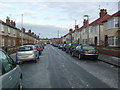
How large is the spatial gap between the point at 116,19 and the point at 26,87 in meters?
20.1

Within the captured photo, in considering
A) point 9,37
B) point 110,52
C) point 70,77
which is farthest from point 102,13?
point 70,77

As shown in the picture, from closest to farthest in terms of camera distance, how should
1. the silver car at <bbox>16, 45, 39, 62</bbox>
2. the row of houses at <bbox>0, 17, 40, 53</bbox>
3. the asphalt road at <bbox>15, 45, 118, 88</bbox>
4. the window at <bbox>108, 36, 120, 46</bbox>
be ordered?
1. the asphalt road at <bbox>15, 45, 118, 88</bbox>
2. the silver car at <bbox>16, 45, 39, 62</bbox>
3. the window at <bbox>108, 36, 120, 46</bbox>
4. the row of houses at <bbox>0, 17, 40, 53</bbox>

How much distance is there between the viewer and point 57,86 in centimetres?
487

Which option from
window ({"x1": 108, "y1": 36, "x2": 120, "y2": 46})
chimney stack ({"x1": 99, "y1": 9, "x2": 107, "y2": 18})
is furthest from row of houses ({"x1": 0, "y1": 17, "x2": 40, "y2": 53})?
chimney stack ({"x1": 99, "y1": 9, "x2": 107, "y2": 18})

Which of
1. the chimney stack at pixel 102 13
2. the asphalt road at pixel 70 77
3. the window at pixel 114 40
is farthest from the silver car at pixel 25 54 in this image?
the chimney stack at pixel 102 13

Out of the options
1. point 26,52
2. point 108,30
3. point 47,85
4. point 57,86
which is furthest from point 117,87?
point 108,30

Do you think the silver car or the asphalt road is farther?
the silver car

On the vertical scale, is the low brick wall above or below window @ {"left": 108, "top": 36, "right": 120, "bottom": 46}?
below

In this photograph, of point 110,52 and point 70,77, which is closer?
point 70,77

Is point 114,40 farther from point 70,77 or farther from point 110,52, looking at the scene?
point 70,77

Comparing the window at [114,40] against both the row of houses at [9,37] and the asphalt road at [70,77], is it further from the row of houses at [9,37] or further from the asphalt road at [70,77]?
the row of houses at [9,37]

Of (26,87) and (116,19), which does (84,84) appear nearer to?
(26,87)

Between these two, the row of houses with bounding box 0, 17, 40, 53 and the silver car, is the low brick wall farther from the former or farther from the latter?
the row of houses with bounding box 0, 17, 40, 53

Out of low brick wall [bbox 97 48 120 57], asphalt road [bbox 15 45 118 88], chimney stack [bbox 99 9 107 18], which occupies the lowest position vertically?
asphalt road [bbox 15 45 118 88]
